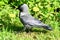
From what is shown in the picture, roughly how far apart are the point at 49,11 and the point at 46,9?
0.10 metres

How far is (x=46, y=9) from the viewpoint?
803cm

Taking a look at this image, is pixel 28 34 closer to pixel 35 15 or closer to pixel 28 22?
pixel 28 22

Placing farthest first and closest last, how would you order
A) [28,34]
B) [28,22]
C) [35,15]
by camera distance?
[35,15], [28,34], [28,22]

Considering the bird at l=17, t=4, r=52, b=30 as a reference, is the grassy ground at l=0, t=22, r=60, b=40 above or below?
below

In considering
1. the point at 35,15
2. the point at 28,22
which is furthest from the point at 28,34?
the point at 35,15

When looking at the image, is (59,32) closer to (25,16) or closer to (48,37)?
(48,37)

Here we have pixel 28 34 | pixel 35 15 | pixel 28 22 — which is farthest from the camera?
pixel 35 15

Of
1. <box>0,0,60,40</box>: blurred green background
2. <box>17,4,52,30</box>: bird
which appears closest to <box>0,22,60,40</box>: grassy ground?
<box>0,0,60,40</box>: blurred green background

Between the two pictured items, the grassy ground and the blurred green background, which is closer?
the grassy ground

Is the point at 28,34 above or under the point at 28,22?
under

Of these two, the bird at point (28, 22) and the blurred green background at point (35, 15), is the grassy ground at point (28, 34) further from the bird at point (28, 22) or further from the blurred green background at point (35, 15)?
the bird at point (28, 22)

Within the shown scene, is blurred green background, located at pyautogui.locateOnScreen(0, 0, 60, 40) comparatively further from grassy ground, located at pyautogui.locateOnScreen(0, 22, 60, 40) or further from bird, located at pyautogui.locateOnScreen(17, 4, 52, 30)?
bird, located at pyautogui.locateOnScreen(17, 4, 52, 30)

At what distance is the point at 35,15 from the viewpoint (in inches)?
313

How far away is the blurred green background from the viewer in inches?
272
